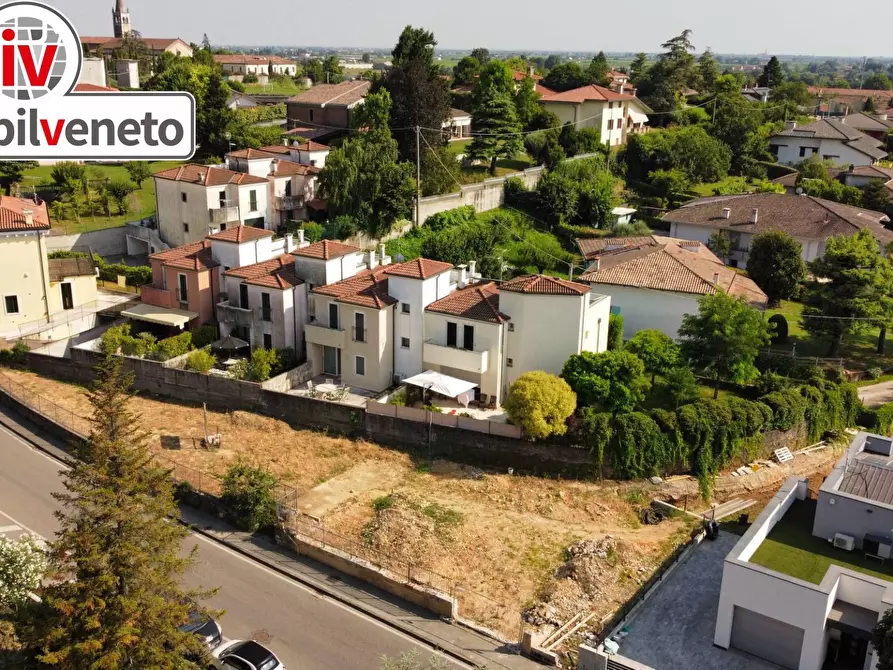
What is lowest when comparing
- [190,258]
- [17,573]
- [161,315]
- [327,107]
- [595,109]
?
[17,573]

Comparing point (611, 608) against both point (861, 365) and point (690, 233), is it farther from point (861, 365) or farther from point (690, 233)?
point (690, 233)

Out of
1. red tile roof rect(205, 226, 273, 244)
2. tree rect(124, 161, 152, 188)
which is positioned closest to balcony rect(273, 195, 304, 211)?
red tile roof rect(205, 226, 273, 244)

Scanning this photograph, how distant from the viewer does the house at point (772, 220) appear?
5691cm

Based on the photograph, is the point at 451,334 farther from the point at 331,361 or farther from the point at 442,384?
the point at 331,361

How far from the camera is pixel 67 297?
44.2 metres

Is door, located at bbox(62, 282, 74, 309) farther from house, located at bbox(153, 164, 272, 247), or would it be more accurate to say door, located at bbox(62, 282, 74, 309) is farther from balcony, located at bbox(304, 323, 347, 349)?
balcony, located at bbox(304, 323, 347, 349)

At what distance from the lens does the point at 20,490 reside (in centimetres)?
2941

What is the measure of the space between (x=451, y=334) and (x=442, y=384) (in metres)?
2.56

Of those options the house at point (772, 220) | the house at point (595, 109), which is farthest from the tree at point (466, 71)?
the house at point (772, 220)

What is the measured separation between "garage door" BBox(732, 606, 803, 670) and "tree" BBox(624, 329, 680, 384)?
1450cm

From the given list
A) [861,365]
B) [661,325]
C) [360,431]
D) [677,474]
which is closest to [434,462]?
[360,431]

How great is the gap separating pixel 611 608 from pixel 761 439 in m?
13.2

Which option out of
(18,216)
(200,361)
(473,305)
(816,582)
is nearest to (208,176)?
(18,216)

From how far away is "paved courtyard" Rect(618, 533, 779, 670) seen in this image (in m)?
23.4
